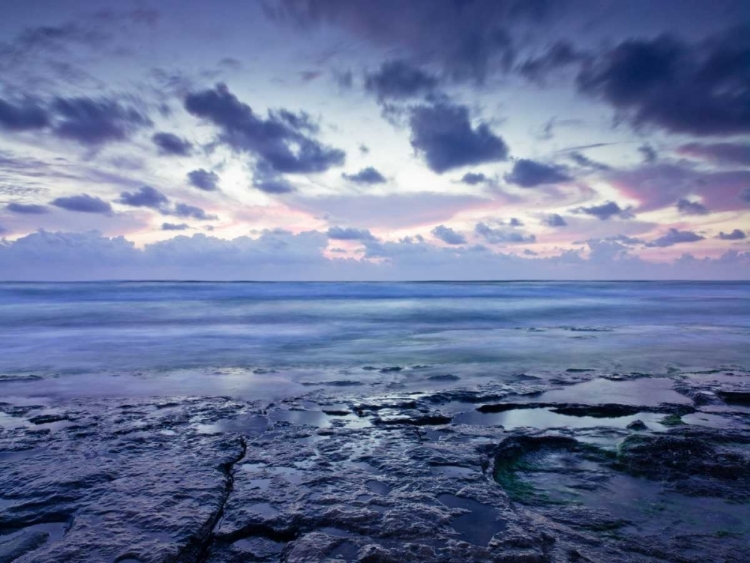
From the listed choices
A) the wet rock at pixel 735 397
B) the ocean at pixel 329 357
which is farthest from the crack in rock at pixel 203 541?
the wet rock at pixel 735 397

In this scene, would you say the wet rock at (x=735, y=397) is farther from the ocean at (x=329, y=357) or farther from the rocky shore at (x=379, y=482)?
the ocean at (x=329, y=357)

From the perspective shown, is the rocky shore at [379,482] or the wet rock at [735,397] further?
the wet rock at [735,397]

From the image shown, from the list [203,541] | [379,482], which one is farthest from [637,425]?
[203,541]

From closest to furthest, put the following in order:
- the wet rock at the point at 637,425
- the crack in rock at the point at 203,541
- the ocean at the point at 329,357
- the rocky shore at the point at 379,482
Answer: the crack in rock at the point at 203,541
the rocky shore at the point at 379,482
the wet rock at the point at 637,425
the ocean at the point at 329,357

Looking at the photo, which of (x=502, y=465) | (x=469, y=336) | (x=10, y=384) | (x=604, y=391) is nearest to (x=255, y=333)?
(x=469, y=336)

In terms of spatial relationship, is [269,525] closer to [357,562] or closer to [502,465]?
[357,562]

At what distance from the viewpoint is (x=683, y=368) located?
10180 millimetres

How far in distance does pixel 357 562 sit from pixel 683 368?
33.6 feet

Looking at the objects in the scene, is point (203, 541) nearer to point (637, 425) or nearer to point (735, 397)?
point (637, 425)

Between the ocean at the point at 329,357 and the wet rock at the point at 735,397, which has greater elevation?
the wet rock at the point at 735,397

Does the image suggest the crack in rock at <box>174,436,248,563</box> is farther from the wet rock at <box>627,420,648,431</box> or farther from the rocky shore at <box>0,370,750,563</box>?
the wet rock at <box>627,420,648,431</box>

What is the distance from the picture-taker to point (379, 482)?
422cm

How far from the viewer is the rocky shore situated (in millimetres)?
3227

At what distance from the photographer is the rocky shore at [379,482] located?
3.23 meters
